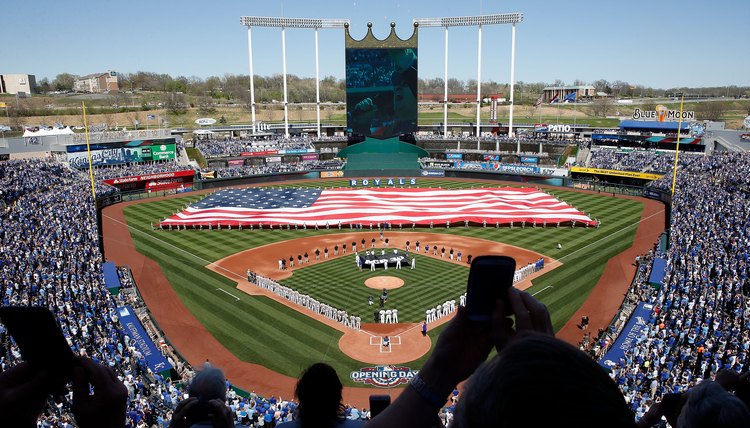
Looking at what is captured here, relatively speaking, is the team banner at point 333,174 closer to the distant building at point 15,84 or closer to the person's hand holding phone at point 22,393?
the person's hand holding phone at point 22,393

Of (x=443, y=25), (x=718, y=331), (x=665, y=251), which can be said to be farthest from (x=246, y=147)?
(x=718, y=331)

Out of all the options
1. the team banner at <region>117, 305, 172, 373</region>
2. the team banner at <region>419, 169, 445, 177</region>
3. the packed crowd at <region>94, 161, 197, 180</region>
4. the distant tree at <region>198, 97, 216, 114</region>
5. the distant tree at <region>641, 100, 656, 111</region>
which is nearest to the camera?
the team banner at <region>117, 305, 172, 373</region>

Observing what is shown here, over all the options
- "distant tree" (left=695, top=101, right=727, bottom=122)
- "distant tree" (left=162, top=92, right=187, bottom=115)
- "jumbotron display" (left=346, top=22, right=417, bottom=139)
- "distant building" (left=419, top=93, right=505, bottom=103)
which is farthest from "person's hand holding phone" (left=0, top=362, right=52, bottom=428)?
"distant building" (left=419, top=93, right=505, bottom=103)

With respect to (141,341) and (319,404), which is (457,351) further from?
(141,341)

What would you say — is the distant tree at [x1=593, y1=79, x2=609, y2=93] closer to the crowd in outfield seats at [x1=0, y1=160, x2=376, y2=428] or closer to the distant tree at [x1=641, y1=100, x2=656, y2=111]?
the distant tree at [x1=641, y1=100, x2=656, y2=111]

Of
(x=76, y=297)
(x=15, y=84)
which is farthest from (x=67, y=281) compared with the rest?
(x=15, y=84)

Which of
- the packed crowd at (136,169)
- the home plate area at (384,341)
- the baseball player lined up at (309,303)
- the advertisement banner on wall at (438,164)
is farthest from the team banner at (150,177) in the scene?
→ the home plate area at (384,341)
